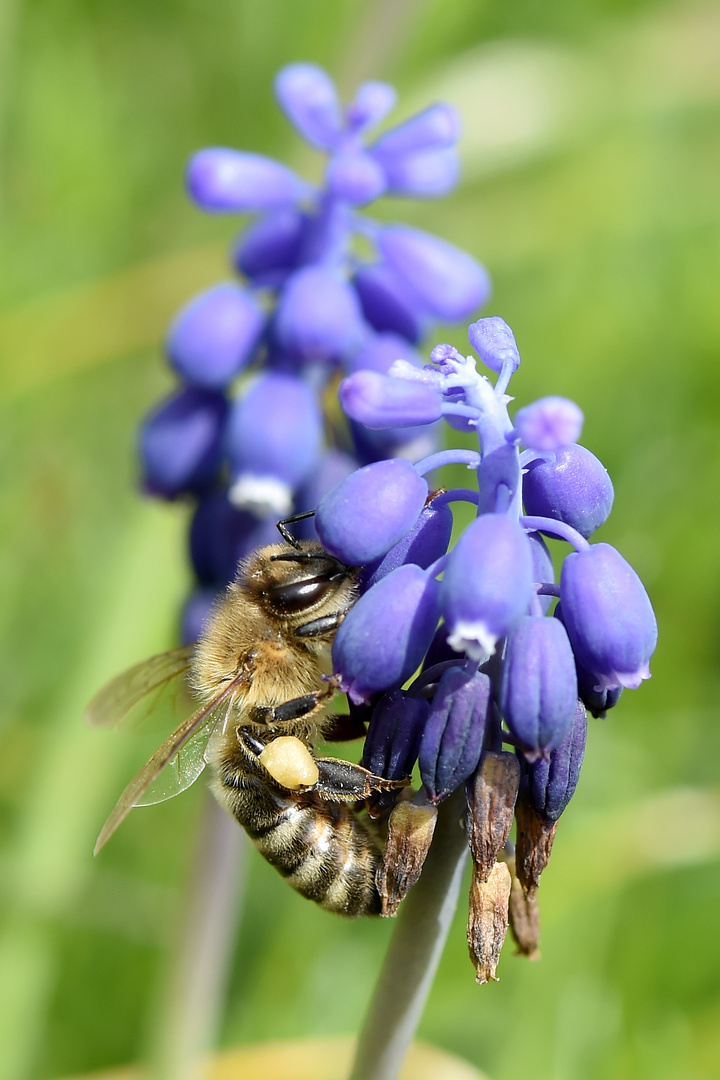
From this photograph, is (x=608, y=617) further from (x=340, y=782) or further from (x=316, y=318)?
(x=316, y=318)

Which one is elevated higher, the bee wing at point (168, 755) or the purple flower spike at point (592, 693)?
the purple flower spike at point (592, 693)

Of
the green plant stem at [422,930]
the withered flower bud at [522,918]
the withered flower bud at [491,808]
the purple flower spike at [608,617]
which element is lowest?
the withered flower bud at [522,918]

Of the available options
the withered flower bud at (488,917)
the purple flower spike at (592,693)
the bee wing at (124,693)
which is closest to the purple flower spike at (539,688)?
the purple flower spike at (592,693)

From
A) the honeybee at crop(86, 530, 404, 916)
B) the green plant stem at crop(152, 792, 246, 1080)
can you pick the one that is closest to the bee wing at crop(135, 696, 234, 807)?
the honeybee at crop(86, 530, 404, 916)

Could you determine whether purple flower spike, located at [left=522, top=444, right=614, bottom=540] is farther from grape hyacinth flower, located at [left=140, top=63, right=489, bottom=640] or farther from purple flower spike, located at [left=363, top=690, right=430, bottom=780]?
grape hyacinth flower, located at [left=140, top=63, right=489, bottom=640]

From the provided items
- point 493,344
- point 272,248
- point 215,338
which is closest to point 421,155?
point 272,248

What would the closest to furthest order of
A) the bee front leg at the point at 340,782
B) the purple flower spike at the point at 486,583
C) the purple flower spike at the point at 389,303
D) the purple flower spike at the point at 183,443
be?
the purple flower spike at the point at 486,583
the bee front leg at the point at 340,782
the purple flower spike at the point at 389,303
the purple flower spike at the point at 183,443

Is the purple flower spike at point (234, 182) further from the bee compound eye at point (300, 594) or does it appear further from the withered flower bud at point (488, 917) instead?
the withered flower bud at point (488, 917)
